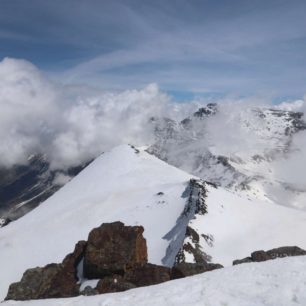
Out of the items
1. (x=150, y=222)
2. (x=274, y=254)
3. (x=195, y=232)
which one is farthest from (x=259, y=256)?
(x=150, y=222)

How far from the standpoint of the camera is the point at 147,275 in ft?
113

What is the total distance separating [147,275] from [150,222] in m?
65.1

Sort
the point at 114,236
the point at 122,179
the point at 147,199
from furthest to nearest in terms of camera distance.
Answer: the point at 122,179 < the point at 147,199 < the point at 114,236

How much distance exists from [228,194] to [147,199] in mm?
21540

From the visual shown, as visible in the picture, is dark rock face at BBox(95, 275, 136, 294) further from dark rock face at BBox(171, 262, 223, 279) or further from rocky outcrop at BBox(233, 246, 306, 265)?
rocky outcrop at BBox(233, 246, 306, 265)

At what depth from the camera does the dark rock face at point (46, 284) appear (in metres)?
34.5

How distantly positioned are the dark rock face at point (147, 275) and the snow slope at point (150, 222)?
140 ft

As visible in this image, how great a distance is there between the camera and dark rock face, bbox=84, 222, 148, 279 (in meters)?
39.7

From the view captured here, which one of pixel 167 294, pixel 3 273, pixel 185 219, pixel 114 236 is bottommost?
pixel 3 273

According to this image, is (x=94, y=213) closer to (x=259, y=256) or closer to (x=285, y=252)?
(x=259, y=256)

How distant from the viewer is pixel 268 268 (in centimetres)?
2480

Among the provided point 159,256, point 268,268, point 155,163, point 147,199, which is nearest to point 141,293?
point 268,268

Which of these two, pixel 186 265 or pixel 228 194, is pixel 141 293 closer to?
pixel 186 265

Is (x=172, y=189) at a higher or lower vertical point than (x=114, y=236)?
lower
